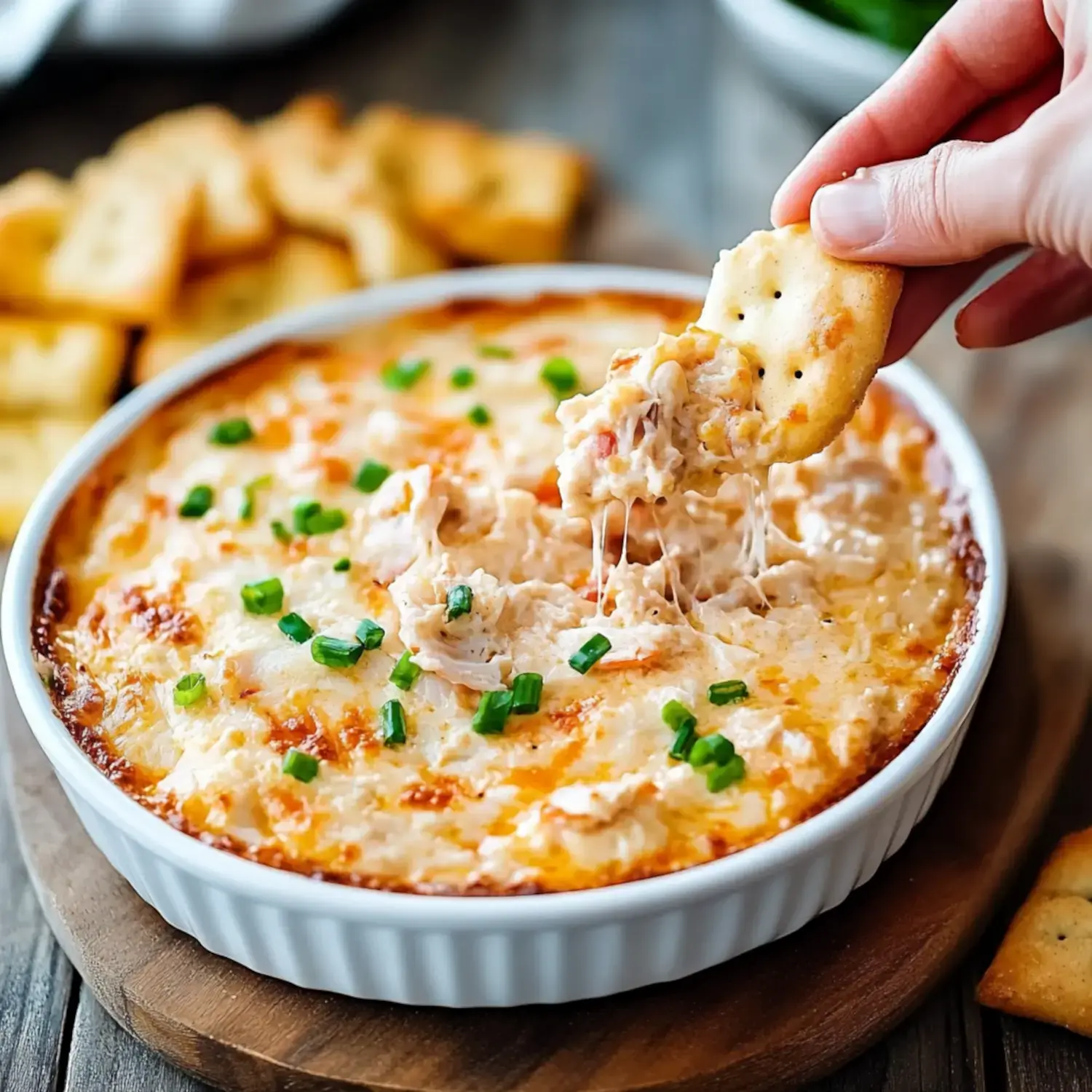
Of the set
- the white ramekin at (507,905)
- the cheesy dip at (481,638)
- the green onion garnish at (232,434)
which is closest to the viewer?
the white ramekin at (507,905)

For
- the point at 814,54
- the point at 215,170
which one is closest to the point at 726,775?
the point at 814,54

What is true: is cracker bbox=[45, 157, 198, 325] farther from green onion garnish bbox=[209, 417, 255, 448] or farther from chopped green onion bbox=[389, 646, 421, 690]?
chopped green onion bbox=[389, 646, 421, 690]

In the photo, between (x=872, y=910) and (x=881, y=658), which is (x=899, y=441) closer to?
(x=881, y=658)

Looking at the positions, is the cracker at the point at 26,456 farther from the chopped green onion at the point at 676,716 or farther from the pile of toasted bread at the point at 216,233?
the chopped green onion at the point at 676,716

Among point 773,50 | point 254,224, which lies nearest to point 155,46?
point 254,224

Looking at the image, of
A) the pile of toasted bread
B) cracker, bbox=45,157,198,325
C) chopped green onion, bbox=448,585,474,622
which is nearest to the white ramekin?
chopped green onion, bbox=448,585,474,622

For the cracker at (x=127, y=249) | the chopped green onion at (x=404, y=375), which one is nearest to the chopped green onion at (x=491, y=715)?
the chopped green onion at (x=404, y=375)
